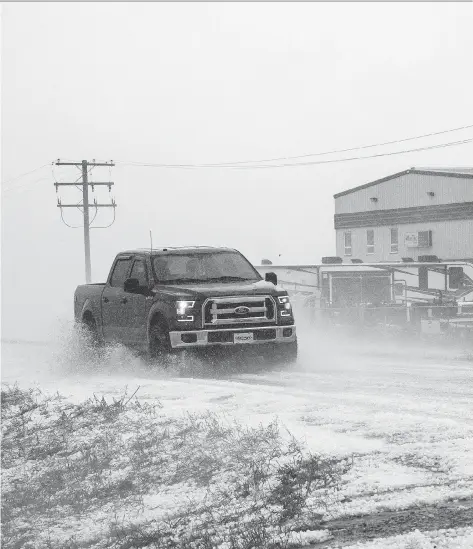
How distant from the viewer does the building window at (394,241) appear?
54.7 metres

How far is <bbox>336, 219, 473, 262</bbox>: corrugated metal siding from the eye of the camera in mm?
49750

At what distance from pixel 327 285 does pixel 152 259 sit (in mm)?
17295

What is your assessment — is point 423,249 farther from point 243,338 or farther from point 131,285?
point 243,338

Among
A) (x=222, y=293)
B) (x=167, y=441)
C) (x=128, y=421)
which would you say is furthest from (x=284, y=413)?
(x=222, y=293)

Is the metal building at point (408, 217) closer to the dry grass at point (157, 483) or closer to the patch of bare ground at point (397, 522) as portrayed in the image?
the dry grass at point (157, 483)

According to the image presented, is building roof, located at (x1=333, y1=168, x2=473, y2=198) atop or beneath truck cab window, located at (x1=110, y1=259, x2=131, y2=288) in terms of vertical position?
atop

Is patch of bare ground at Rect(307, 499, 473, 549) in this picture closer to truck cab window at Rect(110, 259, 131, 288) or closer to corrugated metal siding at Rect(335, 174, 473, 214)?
truck cab window at Rect(110, 259, 131, 288)

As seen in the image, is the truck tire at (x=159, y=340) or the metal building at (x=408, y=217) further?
the metal building at (x=408, y=217)

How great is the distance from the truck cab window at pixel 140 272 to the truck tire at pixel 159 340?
3.42ft

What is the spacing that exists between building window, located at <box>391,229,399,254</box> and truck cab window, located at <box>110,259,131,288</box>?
3801cm

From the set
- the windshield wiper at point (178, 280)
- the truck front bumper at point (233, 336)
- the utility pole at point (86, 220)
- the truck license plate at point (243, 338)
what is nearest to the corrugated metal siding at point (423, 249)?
the utility pole at point (86, 220)

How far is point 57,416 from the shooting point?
13281 millimetres

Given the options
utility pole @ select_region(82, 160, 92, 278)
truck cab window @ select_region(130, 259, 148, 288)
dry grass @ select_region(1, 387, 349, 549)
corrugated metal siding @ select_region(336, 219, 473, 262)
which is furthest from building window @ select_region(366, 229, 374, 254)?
dry grass @ select_region(1, 387, 349, 549)

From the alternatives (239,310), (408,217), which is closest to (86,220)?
(408,217)
